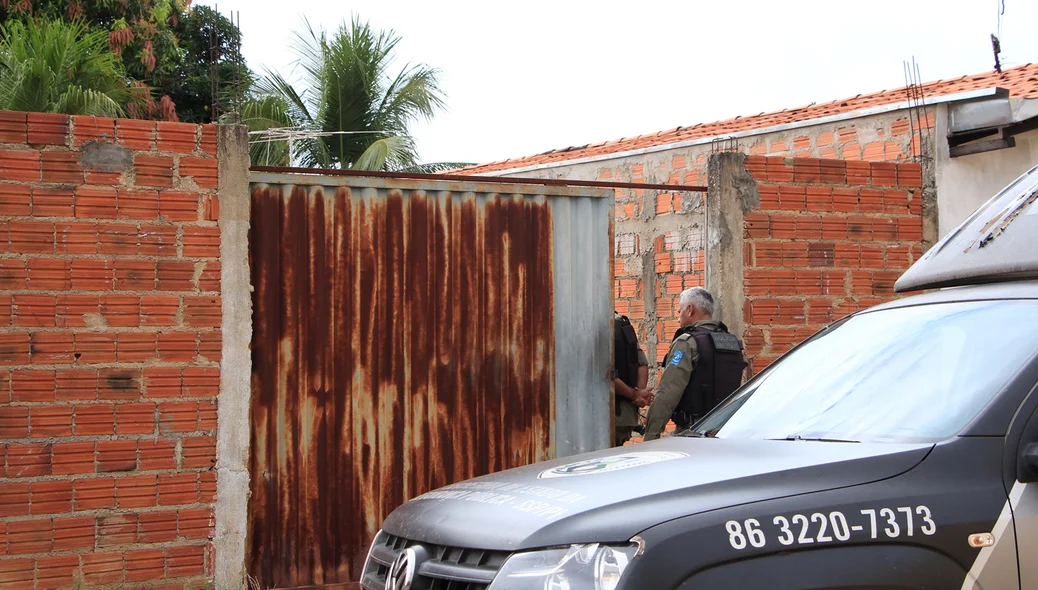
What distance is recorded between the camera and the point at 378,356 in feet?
19.4

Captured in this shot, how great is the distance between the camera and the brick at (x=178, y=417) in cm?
544

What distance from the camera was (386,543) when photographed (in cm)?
349

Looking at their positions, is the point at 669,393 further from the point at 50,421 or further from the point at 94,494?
the point at 50,421

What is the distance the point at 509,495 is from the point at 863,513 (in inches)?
39.9

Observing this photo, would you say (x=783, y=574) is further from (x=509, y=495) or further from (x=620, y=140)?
(x=620, y=140)

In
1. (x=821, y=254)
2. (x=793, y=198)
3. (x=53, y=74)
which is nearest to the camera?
(x=793, y=198)

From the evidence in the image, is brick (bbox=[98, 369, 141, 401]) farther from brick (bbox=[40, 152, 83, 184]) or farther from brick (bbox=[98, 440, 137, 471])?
brick (bbox=[40, 152, 83, 184])

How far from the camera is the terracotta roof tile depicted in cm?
1127

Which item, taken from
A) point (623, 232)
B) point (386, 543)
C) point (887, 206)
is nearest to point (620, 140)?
point (623, 232)

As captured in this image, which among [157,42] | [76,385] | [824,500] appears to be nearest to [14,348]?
[76,385]

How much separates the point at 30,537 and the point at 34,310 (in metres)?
1.13

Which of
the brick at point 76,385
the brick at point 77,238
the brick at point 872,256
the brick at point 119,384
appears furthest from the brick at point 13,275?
the brick at point 872,256

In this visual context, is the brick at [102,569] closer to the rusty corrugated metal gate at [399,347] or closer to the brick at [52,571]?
the brick at [52,571]

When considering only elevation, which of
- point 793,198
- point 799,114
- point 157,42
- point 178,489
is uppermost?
point 157,42
